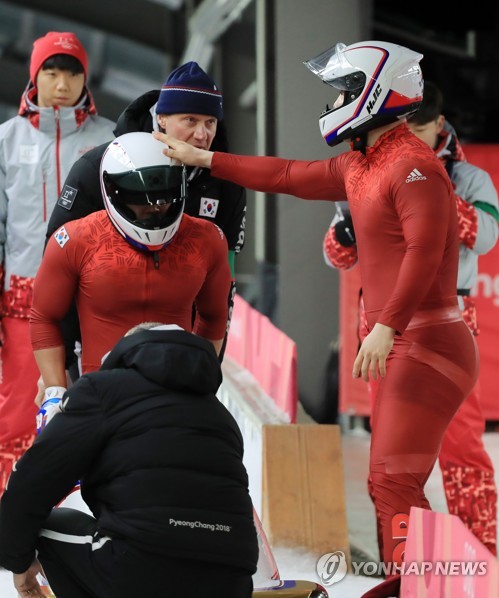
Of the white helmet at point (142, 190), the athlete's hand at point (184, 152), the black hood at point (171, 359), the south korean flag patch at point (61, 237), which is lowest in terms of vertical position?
the black hood at point (171, 359)

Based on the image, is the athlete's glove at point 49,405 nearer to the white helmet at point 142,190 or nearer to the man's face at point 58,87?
the white helmet at point 142,190

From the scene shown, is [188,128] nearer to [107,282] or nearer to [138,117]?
[138,117]

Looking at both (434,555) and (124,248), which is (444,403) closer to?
(434,555)

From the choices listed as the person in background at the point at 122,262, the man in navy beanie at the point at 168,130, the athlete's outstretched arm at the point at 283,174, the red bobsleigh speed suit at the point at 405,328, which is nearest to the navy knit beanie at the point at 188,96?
the man in navy beanie at the point at 168,130

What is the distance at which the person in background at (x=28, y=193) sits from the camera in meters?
4.70

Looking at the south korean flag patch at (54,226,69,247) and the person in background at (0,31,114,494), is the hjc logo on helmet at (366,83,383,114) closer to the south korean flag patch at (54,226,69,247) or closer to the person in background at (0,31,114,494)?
the south korean flag patch at (54,226,69,247)

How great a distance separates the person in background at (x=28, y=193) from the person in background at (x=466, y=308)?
1.08 metres

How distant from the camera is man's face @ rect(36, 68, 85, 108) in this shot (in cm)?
480

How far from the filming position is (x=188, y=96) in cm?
394

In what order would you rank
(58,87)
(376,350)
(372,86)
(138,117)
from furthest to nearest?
(58,87) < (138,117) < (372,86) < (376,350)

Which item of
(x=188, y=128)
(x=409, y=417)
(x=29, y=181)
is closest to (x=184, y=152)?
(x=188, y=128)

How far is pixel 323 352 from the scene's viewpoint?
25.7ft

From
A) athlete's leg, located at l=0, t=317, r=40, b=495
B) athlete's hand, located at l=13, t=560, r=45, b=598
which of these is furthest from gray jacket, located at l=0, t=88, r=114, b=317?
athlete's hand, located at l=13, t=560, r=45, b=598

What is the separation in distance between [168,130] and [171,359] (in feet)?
4.25
